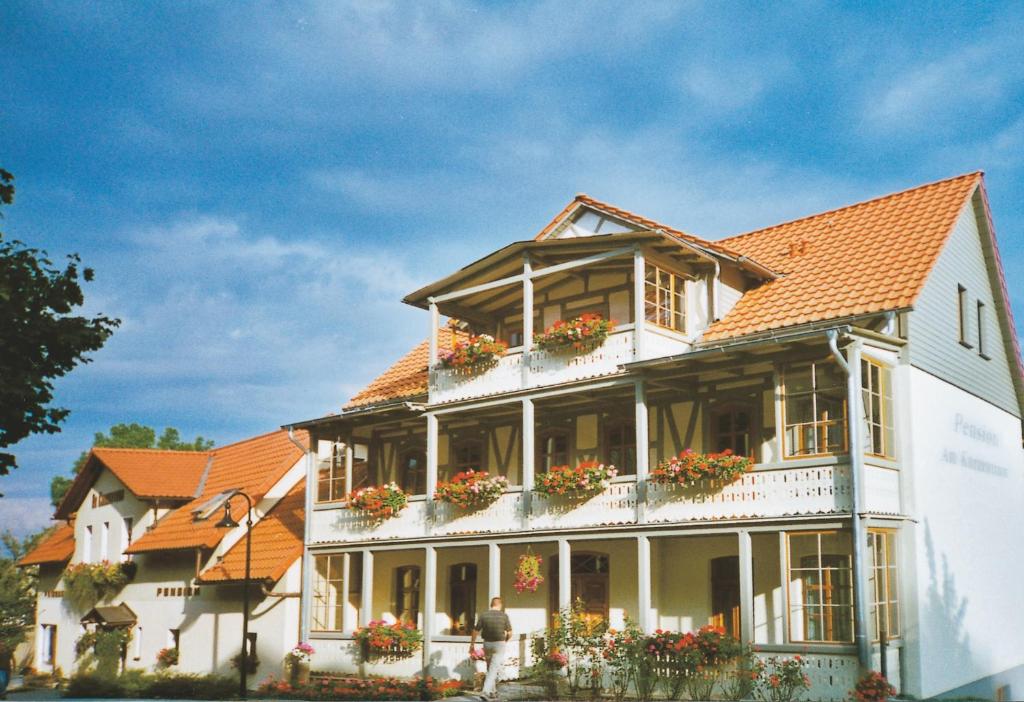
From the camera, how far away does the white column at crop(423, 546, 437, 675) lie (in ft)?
78.8

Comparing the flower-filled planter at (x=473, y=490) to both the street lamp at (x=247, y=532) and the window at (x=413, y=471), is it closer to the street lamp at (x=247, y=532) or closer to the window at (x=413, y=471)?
the window at (x=413, y=471)

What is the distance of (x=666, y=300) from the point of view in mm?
23188

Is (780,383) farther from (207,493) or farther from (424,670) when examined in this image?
(207,493)

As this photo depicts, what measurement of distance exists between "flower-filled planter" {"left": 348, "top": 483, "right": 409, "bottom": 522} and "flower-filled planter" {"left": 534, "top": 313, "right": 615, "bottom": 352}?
5.21 metres

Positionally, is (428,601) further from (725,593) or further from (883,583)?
(883,583)

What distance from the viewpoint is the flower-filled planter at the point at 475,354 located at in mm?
24703

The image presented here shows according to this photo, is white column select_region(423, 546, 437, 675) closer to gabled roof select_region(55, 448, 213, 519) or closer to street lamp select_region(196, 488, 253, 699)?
street lamp select_region(196, 488, 253, 699)

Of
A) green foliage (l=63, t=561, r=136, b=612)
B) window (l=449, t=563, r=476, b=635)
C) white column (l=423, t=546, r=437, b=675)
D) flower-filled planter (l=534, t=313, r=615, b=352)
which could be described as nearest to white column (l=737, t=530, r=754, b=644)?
flower-filled planter (l=534, t=313, r=615, b=352)

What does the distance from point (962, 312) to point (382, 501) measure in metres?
13.0

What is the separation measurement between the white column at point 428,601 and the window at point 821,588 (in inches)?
318

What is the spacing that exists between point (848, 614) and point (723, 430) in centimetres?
431

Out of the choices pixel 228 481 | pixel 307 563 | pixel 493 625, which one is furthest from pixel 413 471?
pixel 493 625

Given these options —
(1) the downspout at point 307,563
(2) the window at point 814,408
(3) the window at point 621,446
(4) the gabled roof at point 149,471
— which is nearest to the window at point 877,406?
(2) the window at point 814,408

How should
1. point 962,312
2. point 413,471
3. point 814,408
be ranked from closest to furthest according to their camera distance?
1. point 814,408
2. point 962,312
3. point 413,471
